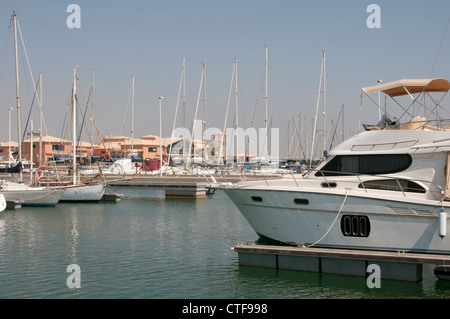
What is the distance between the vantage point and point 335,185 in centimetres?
1594

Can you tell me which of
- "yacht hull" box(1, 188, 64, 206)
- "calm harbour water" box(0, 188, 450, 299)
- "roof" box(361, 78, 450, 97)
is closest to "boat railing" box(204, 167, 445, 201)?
"calm harbour water" box(0, 188, 450, 299)

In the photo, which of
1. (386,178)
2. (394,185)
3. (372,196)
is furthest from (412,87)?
(372,196)

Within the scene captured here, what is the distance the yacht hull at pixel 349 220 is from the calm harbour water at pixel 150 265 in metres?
1.23

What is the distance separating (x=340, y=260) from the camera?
1432 centimetres

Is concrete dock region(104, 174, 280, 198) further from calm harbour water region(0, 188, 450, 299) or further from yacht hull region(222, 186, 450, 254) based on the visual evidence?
→ yacht hull region(222, 186, 450, 254)

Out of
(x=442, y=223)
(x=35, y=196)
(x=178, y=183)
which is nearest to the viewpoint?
(x=442, y=223)

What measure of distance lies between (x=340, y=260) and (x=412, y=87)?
7.20 metres

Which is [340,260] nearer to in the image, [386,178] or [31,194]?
[386,178]

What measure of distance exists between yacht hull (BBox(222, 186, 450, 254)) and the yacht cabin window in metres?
1.23

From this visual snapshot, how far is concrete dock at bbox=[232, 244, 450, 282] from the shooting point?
13516mm

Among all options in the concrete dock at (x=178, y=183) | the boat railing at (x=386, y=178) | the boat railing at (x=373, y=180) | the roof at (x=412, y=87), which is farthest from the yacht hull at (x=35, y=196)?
the roof at (x=412, y=87)

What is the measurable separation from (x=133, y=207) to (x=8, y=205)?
8.07 meters

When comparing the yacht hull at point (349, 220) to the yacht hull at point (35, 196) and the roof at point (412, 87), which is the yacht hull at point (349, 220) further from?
the yacht hull at point (35, 196)
